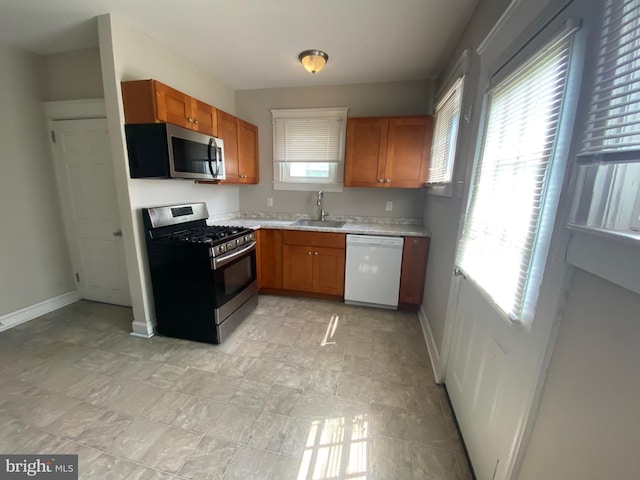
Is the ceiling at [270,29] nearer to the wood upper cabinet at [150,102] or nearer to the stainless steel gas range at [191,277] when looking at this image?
the wood upper cabinet at [150,102]

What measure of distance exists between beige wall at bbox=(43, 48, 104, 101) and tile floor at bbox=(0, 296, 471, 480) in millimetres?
2340

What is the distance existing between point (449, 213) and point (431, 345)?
1.17 metres

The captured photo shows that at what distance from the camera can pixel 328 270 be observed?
10.1 feet

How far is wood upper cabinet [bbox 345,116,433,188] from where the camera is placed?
2855 mm

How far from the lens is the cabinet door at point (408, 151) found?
9.30 ft

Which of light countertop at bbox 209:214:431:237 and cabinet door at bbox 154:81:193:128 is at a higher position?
cabinet door at bbox 154:81:193:128

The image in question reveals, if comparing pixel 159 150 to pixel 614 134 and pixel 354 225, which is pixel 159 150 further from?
pixel 614 134

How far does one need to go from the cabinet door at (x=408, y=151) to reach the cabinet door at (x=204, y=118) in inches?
76.5

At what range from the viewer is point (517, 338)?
38.4 inches

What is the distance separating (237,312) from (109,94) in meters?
2.14

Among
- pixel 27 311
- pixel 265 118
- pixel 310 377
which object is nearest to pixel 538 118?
pixel 310 377

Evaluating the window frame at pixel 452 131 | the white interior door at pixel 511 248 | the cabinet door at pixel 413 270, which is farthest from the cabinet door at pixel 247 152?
the white interior door at pixel 511 248

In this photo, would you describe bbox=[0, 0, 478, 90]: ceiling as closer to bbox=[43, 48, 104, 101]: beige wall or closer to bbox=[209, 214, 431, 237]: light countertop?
bbox=[43, 48, 104, 101]: beige wall

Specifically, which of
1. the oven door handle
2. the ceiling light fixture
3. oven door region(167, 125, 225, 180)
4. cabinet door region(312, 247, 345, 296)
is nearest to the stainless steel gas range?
the oven door handle
